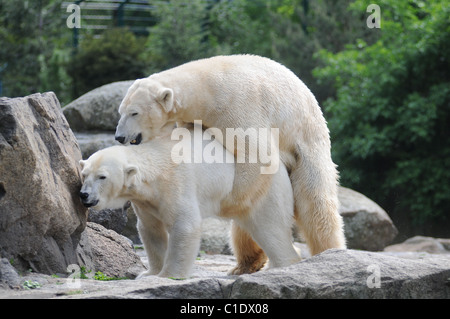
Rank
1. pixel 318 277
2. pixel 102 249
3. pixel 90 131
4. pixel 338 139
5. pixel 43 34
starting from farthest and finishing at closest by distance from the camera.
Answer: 1. pixel 43 34
2. pixel 338 139
3. pixel 90 131
4. pixel 102 249
5. pixel 318 277

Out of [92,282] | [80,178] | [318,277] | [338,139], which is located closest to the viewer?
[318,277]

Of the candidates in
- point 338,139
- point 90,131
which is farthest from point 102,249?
point 338,139

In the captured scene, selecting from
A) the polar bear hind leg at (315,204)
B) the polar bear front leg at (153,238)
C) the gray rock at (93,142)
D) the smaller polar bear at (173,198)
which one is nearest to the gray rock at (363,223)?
the gray rock at (93,142)

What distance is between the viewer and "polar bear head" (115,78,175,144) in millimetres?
5547

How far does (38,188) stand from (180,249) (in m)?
1.11

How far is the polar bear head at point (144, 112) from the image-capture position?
555 centimetres

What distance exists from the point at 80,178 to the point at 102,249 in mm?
804

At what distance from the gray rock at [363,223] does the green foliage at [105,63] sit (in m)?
7.04

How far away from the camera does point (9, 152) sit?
4.75 meters

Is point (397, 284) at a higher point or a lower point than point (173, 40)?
lower

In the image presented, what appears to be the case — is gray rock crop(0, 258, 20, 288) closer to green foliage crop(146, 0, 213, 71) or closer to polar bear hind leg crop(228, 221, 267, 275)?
polar bear hind leg crop(228, 221, 267, 275)

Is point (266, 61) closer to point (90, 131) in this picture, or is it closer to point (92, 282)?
point (92, 282)

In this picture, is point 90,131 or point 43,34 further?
point 43,34

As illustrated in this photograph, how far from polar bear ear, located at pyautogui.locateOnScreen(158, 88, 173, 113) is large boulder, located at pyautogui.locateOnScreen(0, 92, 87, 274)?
0.80 meters
